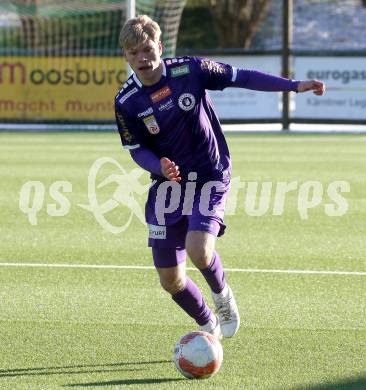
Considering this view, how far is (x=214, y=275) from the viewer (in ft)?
22.6

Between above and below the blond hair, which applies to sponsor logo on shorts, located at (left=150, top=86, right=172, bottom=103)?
below

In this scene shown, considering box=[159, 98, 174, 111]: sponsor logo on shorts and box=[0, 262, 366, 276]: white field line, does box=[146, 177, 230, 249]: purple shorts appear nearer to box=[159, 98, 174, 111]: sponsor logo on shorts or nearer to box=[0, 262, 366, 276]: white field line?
box=[159, 98, 174, 111]: sponsor logo on shorts

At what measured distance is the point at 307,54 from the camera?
2534 centimetres

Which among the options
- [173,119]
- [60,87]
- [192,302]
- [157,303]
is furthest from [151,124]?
[60,87]

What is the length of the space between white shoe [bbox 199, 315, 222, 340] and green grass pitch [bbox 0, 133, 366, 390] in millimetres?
111

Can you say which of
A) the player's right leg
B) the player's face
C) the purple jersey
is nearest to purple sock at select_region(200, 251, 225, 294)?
the player's right leg

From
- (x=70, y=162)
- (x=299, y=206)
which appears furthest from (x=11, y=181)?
(x=299, y=206)

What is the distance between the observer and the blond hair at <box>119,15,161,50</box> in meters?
6.36

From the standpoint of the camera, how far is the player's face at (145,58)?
638 centimetres

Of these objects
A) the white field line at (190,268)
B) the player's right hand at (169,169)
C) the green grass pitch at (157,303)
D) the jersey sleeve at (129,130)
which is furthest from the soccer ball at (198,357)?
the white field line at (190,268)

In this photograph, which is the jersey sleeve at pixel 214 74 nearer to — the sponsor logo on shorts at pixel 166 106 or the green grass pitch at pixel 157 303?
the sponsor logo on shorts at pixel 166 106

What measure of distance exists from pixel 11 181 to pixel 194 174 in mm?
9188

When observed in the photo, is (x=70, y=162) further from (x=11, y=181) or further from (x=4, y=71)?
(x=4, y=71)

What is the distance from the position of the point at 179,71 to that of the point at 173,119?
332mm
